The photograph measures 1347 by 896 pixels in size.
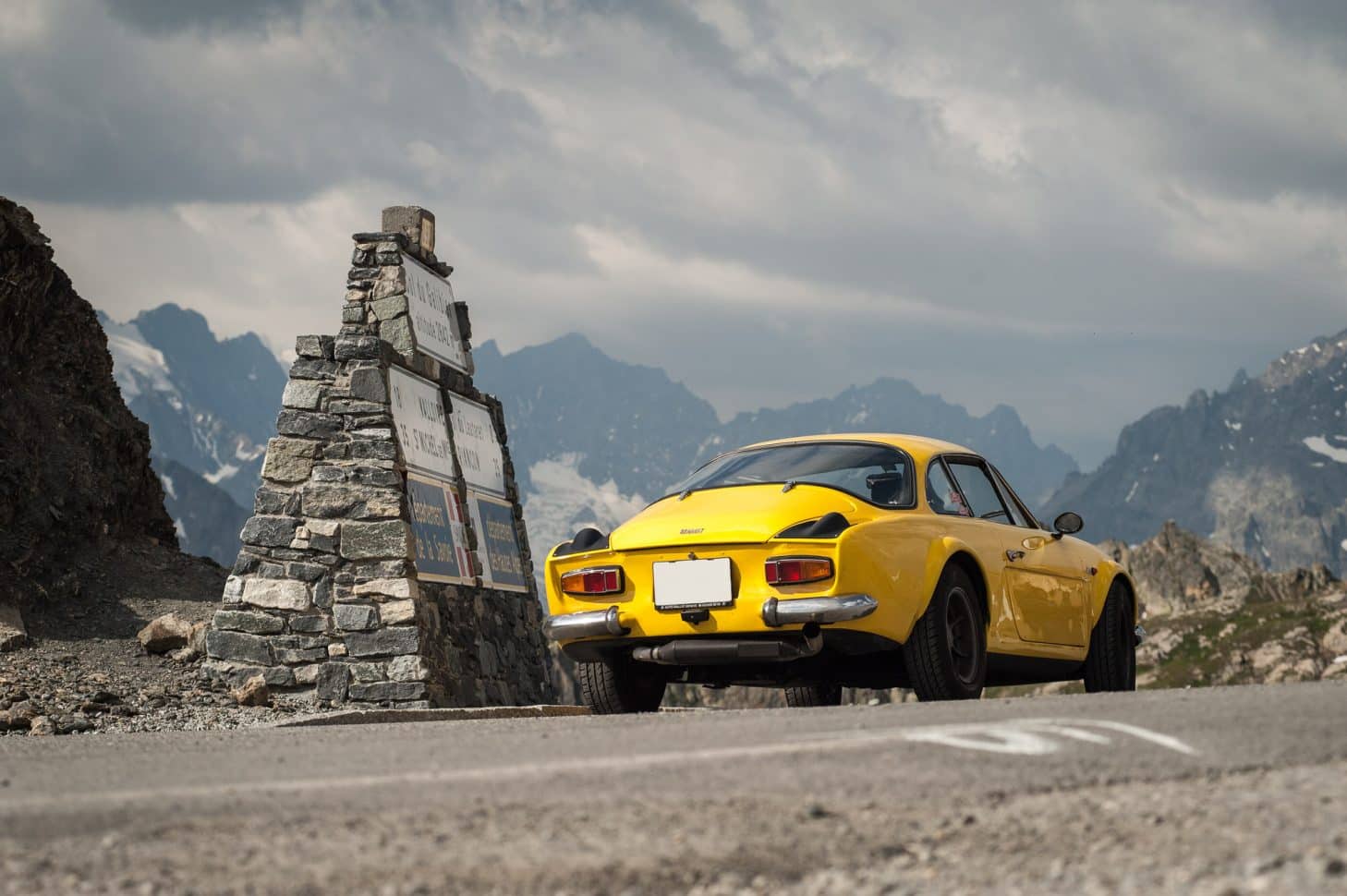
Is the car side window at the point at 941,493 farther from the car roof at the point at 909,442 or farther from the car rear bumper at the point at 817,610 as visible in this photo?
the car rear bumper at the point at 817,610

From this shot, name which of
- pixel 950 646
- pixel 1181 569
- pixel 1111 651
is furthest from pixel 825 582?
pixel 1181 569

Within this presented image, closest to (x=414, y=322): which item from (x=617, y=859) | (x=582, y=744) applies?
(x=582, y=744)

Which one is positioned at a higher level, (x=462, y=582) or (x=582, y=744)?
(x=462, y=582)

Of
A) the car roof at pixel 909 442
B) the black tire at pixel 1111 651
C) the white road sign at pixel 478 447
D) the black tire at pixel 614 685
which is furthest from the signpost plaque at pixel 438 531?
the black tire at pixel 1111 651

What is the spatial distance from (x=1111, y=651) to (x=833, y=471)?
254cm

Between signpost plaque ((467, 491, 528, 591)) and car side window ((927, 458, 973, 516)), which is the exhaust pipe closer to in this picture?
car side window ((927, 458, 973, 516))

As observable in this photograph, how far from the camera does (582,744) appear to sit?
17.8 feet

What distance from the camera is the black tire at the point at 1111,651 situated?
9.65 meters

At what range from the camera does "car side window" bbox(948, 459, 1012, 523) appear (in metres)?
8.84

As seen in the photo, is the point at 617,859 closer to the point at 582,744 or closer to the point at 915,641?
the point at 582,744

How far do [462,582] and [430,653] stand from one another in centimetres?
141

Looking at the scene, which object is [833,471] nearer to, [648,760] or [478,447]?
[648,760]

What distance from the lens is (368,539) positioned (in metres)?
12.5

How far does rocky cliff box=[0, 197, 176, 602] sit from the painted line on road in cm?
925
